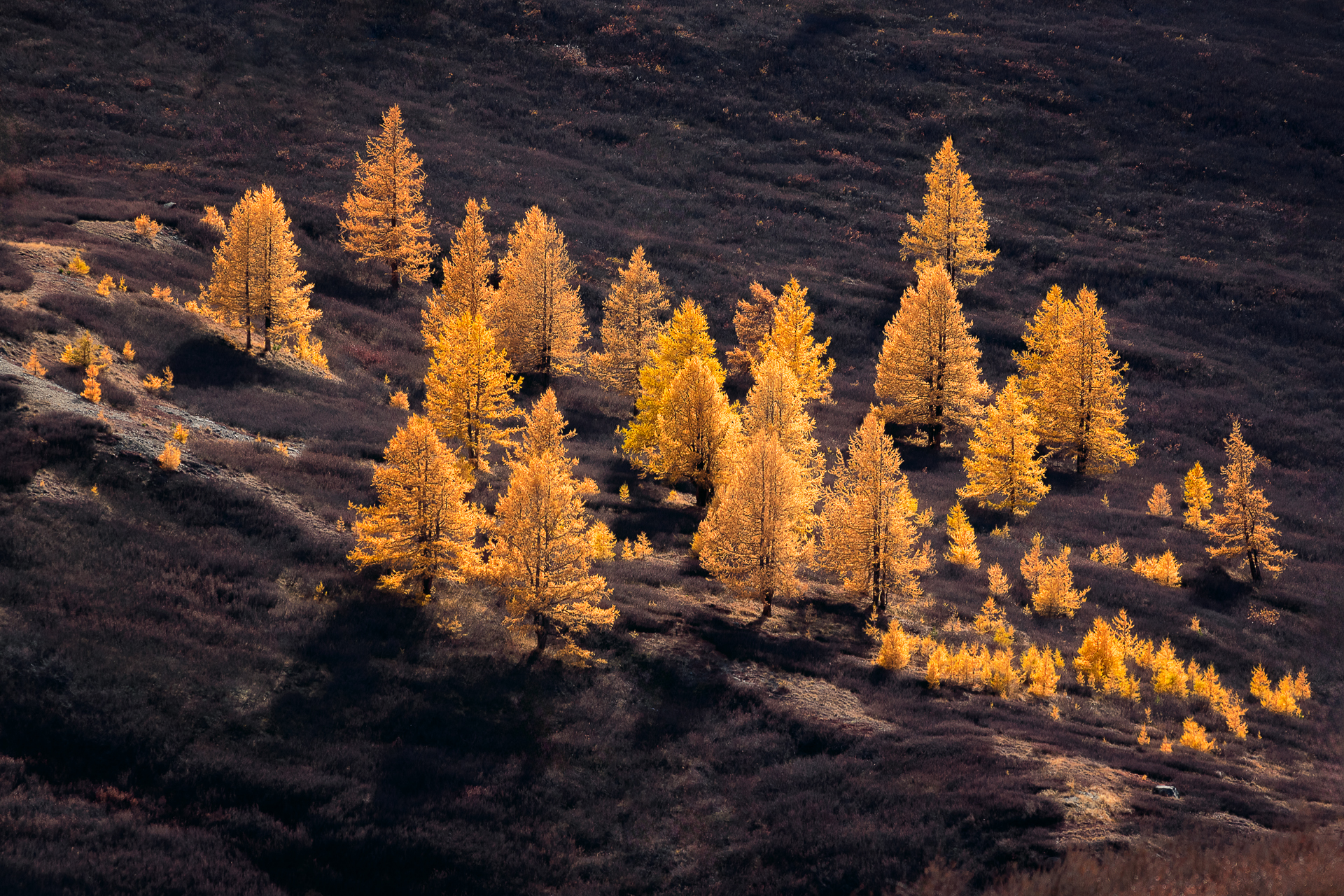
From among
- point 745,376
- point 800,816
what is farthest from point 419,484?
point 745,376

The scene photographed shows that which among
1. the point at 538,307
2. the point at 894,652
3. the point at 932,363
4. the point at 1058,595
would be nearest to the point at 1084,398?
the point at 932,363

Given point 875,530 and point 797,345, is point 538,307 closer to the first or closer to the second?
point 797,345

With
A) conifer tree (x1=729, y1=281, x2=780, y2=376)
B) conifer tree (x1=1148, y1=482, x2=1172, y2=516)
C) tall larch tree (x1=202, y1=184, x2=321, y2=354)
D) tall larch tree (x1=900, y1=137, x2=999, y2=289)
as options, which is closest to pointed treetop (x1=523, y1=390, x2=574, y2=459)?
tall larch tree (x1=202, y1=184, x2=321, y2=354)

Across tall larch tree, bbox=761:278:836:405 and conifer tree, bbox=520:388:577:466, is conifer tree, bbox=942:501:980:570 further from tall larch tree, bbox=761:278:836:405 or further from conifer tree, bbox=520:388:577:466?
conifer tree, bbox=520:388:577:466

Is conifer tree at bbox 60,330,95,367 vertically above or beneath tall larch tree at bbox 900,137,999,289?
beneath

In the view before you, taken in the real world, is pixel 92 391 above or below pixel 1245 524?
above

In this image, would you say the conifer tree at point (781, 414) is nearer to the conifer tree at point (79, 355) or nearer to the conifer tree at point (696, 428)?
the conifer tree at point (696, 428)

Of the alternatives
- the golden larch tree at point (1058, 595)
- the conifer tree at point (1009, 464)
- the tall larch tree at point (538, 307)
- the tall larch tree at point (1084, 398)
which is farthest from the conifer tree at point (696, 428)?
the tall larch tree at point (1084, 398)
